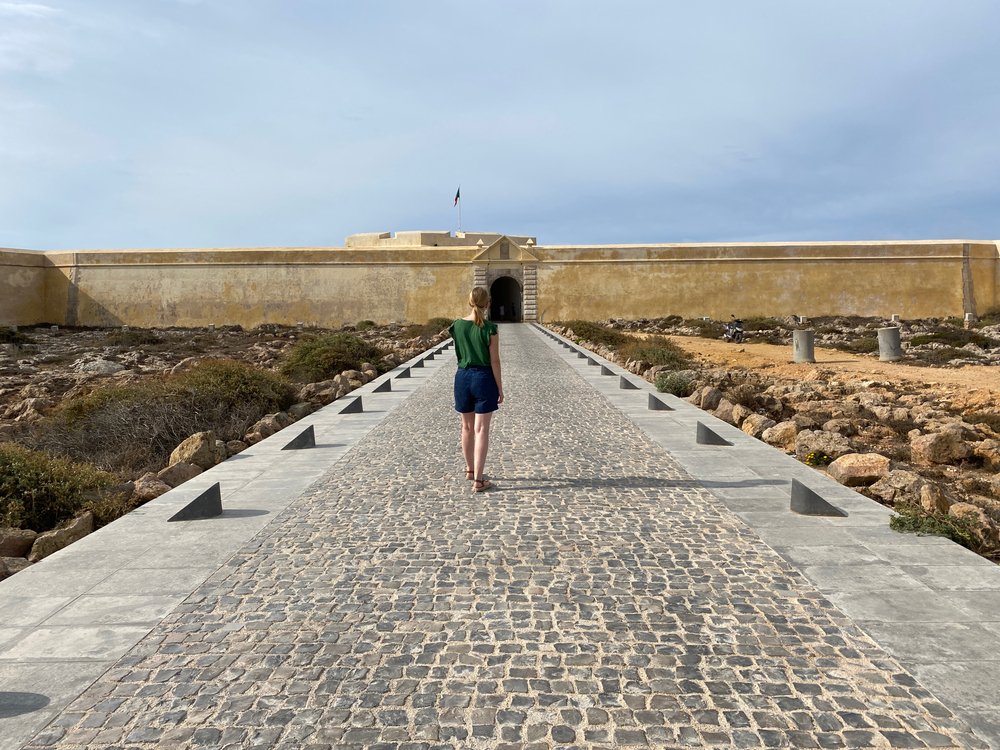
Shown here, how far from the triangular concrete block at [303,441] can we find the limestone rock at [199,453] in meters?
0.74

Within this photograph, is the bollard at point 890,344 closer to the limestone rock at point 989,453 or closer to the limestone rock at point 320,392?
the limestone rock at point 989,453

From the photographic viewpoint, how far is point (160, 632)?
3.37m

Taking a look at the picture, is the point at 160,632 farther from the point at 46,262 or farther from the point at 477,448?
the point at 46,262

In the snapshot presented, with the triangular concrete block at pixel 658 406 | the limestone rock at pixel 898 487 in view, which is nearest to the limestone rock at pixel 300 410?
the triangular concrete block at pixel 658 406

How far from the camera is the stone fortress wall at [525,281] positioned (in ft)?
119

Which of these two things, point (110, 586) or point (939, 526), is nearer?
point (110, 586)

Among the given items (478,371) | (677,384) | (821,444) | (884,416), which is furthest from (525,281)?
(478,371)

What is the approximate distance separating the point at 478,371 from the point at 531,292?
31175mm

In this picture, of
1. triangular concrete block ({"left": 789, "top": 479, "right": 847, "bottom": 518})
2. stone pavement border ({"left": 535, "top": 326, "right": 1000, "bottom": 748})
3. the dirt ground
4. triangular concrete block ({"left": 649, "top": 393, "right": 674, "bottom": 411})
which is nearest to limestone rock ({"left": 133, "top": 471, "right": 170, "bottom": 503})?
stone pavement border ({"left": 535, "top": 326, "right": 1000, "bottom": 748})

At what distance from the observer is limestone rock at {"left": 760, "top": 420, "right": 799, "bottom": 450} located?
781cm

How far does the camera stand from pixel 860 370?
16516 mm

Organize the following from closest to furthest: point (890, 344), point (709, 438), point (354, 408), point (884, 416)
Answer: point (709, 438), point (884, 416), point (354, 408), point (890, 344)

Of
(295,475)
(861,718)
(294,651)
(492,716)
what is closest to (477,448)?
(295,475)

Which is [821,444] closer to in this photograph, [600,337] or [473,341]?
[473,341]
